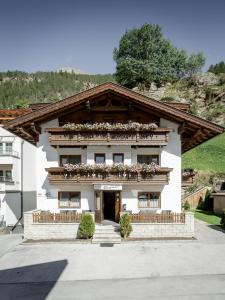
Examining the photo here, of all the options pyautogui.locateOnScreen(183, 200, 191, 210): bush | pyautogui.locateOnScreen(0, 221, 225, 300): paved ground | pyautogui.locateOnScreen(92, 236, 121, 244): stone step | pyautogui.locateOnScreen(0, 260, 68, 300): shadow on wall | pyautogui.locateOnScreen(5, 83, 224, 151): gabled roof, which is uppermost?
pyautogui.locateOnScreen(5, 83, 224, 151): gabled roof

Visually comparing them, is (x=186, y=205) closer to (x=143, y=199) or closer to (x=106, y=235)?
(x=143, y=199)

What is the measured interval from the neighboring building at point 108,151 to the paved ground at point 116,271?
414cm

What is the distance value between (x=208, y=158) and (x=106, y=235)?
3430cm

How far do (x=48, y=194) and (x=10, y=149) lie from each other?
8627 mm

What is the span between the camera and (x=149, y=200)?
2103 centimetres

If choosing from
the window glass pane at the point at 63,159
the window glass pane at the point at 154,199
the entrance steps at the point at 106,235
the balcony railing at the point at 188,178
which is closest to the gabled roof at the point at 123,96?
the window glass pane at the point at 63,159

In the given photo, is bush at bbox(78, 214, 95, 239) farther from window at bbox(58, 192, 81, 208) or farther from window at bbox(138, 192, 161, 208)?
window at bbox(138, 192, 161, 208)

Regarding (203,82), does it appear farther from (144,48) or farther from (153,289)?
(153,289)

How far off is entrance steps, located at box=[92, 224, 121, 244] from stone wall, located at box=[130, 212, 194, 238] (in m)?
1.09

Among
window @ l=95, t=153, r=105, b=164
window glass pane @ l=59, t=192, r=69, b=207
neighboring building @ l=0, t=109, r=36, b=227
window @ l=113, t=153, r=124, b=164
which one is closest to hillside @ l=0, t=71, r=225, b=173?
neighboring building @ l=0, t=109, r=36, b=227

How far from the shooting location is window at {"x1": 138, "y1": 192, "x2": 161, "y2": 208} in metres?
21.0

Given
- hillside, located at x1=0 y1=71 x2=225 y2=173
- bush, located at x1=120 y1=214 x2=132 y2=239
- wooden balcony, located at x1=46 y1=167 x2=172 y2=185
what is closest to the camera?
bush, located at x1=120 y1=214 x2=132 y2=239

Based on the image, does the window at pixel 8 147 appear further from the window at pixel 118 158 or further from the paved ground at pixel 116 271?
the paved ground at pixel 116 271

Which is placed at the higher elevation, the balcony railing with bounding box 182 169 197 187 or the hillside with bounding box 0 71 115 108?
the hillside with bounding box 0 71 115 108
